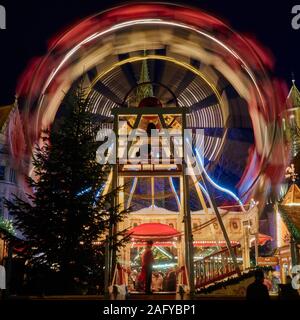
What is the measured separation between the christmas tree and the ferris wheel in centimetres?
338

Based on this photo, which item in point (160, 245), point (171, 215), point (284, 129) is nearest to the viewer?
point (171, 215)

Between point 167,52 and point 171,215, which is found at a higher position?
point 167,52

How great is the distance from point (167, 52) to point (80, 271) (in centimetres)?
856

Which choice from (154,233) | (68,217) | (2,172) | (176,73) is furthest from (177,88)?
(2,172)

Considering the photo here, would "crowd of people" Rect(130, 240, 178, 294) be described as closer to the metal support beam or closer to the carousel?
the carousel

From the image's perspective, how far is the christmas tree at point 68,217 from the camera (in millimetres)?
11156

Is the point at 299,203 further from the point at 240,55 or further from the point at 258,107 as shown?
the point at 240,55

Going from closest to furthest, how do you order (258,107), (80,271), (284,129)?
1. (80,271)
2. (258,107)
3. (284,129)

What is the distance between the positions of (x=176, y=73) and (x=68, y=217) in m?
7.34

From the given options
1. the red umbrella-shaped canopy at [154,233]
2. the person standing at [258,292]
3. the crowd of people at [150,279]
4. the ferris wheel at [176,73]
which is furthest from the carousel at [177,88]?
the person standing at [258,292]

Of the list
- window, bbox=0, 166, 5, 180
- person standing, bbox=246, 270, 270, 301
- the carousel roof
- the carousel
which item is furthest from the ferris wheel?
window, bbox=0, 166, 5, 180

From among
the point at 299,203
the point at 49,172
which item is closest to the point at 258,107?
the point at 299,203

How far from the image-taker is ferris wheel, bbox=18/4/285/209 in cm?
1524

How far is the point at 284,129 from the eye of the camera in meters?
52.8
